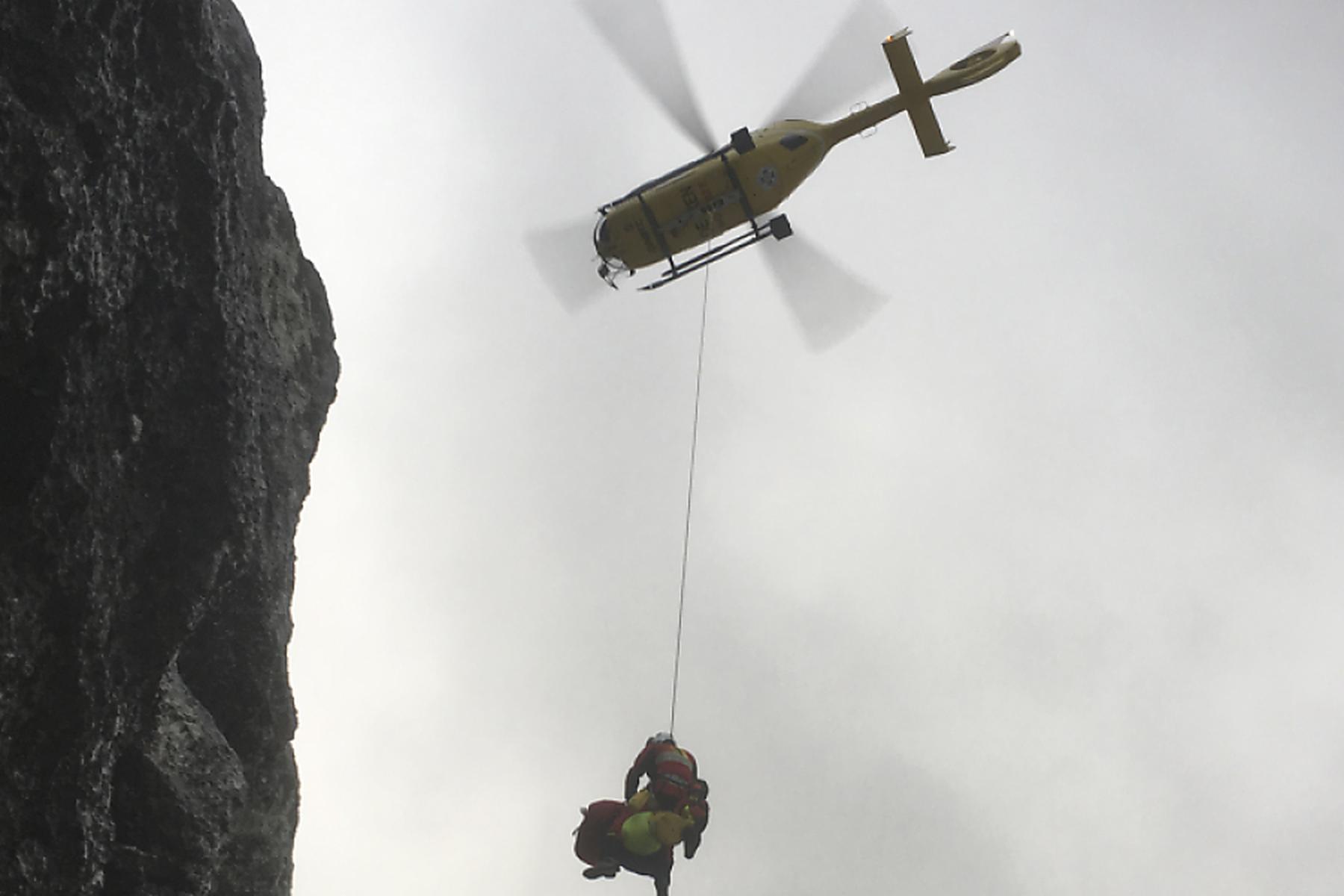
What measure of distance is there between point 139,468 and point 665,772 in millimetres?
7055

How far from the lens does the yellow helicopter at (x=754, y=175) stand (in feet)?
49.6

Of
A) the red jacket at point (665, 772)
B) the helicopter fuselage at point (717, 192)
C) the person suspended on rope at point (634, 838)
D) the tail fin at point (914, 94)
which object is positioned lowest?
the person suspended on rope at point (634, 838)

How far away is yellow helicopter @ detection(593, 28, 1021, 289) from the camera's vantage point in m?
15.1

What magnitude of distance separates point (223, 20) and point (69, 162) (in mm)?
4594

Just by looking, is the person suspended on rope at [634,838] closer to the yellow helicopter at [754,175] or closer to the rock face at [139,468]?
the rock face at [139,468]

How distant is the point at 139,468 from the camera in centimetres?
784

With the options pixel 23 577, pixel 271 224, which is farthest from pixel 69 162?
pixel 271 224

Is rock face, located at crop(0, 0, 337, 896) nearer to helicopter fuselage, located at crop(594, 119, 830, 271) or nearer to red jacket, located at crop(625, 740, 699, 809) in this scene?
red jacket, located at crop(625, 740, 699, 809)

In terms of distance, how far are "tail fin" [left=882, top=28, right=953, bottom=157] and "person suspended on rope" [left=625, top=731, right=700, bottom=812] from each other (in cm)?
940

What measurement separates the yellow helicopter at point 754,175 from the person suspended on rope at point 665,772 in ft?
21.4

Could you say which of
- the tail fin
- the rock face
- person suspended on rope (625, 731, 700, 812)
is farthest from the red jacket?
the tail fin

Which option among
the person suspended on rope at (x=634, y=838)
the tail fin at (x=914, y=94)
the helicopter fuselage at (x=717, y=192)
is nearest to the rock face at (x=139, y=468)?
the person suspended on rope at (x=634, y=838)

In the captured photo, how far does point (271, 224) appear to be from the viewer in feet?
36.2

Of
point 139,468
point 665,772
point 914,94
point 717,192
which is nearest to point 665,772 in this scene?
point 665,772
